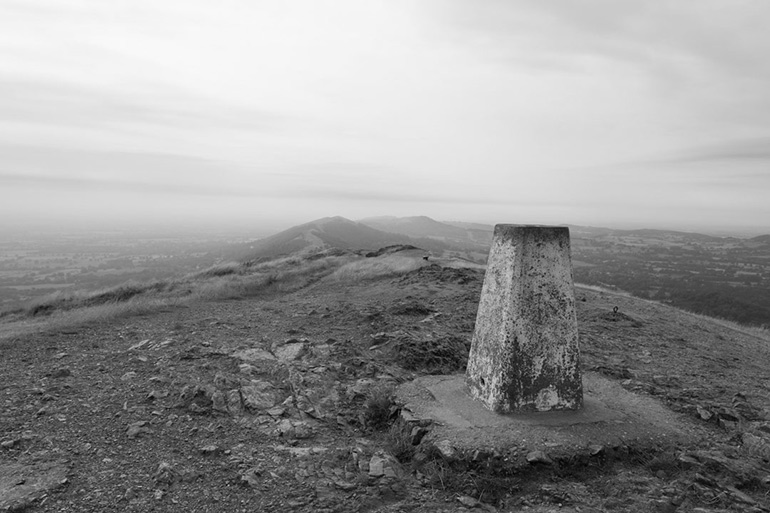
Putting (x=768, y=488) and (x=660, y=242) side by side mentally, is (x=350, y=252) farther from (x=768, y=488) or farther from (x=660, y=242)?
(x=660, y=242)

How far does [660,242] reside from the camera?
13888cm

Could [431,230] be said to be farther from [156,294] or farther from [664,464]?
[664,464]

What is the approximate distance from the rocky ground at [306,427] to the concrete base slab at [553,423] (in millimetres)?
178

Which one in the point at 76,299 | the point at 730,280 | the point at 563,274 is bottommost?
the point at 730,280

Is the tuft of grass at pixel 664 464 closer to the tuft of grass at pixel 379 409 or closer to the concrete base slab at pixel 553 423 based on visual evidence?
the concrete base slab at pixel 553 423

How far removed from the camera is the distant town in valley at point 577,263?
167 feet

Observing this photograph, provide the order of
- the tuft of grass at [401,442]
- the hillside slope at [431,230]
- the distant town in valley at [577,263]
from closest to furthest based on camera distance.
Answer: the tuft of grass at [401,442] < the distant town in valley at [577,263] < the hillside slope at [431,230]

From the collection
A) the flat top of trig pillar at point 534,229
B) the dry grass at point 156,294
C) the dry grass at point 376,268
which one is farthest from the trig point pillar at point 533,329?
the dry grass at point 376,268

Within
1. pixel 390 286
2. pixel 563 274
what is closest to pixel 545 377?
pixel 563 274

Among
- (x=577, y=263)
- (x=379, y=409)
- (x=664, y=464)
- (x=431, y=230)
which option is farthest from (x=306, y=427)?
(x=431, y=230)

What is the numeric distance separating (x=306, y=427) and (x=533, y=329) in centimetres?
339

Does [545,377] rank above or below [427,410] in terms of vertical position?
above

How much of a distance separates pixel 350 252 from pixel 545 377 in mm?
17870

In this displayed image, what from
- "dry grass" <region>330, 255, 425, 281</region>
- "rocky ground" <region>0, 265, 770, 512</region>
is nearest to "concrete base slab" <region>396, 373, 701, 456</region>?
"rocky ground" <region>0, 265, 770, 512</region>
